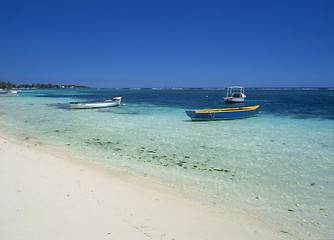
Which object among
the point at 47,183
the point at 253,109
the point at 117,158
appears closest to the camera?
the point at 47,183

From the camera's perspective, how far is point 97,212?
4320mm

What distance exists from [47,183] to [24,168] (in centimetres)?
150

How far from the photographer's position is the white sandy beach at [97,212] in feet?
12.1

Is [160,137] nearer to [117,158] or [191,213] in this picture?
[117,158]

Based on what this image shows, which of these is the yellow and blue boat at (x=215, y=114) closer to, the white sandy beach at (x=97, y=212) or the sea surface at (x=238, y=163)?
the sea surface at (x=238, y=163)

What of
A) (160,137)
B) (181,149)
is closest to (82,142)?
(160,137)

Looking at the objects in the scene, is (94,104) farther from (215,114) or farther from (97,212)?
(97,212)

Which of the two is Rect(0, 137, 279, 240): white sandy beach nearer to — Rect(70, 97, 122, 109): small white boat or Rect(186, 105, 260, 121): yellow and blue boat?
Rect(186, 105, 260, 121): yellow and blue boat

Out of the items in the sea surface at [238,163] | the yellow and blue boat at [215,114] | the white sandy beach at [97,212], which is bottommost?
the sea surface at [238,163]

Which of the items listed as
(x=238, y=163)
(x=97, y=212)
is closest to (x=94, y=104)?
(x=238, y=163)

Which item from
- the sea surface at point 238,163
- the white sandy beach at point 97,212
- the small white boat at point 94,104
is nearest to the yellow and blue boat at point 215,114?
the sea surface at point 238,163

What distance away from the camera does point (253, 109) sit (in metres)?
21.9

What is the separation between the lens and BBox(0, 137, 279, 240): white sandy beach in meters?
3.69

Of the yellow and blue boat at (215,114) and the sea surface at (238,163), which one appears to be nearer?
the sea surface at (238,163)
